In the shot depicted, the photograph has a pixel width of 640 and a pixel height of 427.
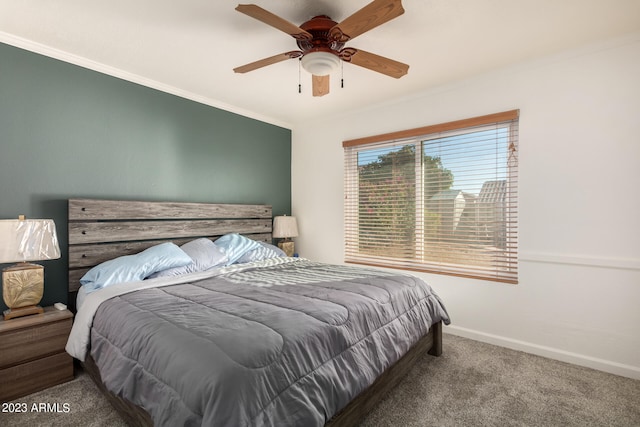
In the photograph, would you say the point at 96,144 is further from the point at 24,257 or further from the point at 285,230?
the point at 285,230

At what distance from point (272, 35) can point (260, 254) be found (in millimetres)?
2056

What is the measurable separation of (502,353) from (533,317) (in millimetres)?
400

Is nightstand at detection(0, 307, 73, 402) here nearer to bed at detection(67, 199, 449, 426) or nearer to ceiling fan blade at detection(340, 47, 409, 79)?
bed at detection(67, 199, 449, 426)

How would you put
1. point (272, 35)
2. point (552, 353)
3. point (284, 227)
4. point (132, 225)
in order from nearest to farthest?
point (272, 35), point (552, 353), point (132, 225), point (284, 227)

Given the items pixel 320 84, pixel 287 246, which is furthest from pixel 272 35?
pixel 287 246

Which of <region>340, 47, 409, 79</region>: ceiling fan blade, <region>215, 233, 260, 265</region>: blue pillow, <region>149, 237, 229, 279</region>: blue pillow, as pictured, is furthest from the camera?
<region>215, 233, 260, 265</region>: blue pillow

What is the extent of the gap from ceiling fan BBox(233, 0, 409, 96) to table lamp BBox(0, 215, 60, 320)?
1732 millimetres

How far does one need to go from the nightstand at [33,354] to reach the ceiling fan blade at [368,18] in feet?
8.55

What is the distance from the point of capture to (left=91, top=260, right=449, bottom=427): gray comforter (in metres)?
1.14

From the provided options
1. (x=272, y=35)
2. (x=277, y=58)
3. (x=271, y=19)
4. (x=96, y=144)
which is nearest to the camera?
(x=271, y=19)

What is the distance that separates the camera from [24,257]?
2025mm

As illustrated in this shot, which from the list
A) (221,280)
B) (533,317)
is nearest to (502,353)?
(533,317)

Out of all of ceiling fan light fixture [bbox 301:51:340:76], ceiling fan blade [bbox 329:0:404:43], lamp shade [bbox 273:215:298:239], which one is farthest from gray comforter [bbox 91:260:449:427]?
lamp shade [bbox 273:215:298:239]

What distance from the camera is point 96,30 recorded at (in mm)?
2230
